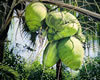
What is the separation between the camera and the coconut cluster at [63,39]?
799mm

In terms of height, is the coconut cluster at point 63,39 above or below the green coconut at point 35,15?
below

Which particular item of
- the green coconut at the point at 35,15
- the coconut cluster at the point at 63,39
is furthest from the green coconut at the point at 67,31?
the green coconut at the point at 35,15

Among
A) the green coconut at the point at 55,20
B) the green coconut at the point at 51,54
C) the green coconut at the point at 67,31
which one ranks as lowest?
the green coconut at the point at 51,54

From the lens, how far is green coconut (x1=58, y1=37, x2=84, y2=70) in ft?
2.60

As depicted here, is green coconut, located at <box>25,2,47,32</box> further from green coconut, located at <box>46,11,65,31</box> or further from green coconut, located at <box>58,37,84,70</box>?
green coconut, located at <box>58,37,84,70</box>

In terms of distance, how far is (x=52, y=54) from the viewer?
0.82 meters

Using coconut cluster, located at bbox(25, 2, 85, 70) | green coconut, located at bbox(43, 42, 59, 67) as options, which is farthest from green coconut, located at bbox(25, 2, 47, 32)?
green coconut, located at bbox(43, 42, 59, 67)

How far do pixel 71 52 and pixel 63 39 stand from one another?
0.07 metres

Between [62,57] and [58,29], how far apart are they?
108mm

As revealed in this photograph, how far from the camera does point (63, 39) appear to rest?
2.73 feet

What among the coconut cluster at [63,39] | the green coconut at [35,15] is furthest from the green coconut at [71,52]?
the green coconut at [35,15]

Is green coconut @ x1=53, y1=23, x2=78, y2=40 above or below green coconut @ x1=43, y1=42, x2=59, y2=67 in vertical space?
above

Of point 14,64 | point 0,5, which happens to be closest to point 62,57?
point 0,5

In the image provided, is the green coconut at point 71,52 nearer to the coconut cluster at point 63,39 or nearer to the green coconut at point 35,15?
the coconut cluster at point 63,39
